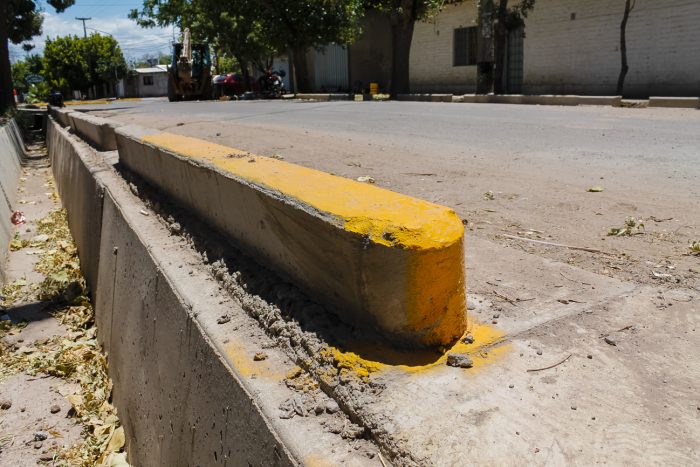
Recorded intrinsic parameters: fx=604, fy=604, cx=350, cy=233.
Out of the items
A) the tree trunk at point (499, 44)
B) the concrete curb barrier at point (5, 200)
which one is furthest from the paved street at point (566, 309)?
the tree trunk at point (499, 44)

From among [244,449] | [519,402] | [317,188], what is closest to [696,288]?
[519,402]

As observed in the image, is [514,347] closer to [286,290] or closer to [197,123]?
[286,290]

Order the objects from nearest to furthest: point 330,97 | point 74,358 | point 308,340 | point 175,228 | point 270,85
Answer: point 308,340 → point 175,228 → point 74,358 → point 330,97 → point 270,85

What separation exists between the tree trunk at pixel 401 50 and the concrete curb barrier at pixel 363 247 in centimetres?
2136

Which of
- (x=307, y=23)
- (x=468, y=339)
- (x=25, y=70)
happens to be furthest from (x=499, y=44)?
(x=25, y=70)

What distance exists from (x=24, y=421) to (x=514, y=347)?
335cm

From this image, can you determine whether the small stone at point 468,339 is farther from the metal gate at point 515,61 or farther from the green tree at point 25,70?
the green tree at point 25,70

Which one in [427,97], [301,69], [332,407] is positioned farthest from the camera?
[301,69]

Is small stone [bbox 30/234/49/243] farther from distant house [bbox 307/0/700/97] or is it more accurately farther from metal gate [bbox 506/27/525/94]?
metal gate [bbox 506/27/525/94]

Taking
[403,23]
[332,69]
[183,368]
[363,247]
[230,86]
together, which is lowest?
[183,368]

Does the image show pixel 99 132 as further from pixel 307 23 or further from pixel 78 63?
pixel 78 63

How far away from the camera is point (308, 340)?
2.09 metres

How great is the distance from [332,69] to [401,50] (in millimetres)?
11441

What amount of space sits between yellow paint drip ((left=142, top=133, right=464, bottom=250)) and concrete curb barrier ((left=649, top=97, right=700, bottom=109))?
1359cm
